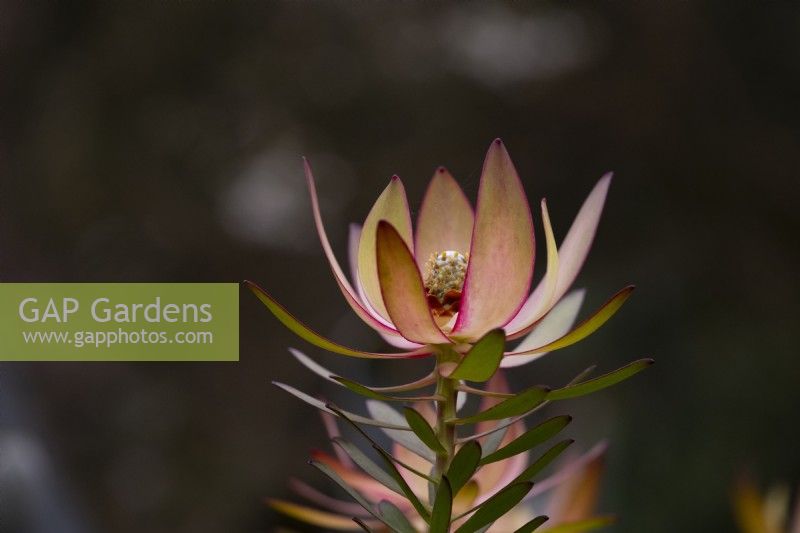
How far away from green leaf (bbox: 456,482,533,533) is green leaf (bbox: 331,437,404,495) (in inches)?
1.1

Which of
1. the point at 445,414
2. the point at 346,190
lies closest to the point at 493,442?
the point at 445,414

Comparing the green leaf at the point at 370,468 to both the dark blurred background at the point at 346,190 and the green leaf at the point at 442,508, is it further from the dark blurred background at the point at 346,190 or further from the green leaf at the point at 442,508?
the dark blurred background at the point at 346,190

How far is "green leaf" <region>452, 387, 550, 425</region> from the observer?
0.25 m

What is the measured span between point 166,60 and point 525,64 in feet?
2.00

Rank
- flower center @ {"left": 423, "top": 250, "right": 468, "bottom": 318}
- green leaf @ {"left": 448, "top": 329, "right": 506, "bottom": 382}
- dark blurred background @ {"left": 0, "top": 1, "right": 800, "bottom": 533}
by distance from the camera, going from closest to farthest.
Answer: green leaf @ {"left": 448, "top": 329, "right": 506, "bottom": 382}, flower center @ {"left": 423, "top": 250, "right": 468, "bottom": 318}, dark blurred background @ {"left": 0, "top": 1, "right": 800, "bottom": 533}

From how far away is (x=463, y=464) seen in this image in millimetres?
272

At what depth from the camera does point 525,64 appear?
1448 mm

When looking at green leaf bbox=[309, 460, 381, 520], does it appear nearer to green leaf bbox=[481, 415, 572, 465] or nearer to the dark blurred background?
green leaf bbox=[481, 415, 572, 465]

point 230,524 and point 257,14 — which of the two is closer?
point 257,14

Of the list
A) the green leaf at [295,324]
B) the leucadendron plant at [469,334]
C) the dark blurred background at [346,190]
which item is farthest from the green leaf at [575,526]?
the dark blurred background at [346,190]

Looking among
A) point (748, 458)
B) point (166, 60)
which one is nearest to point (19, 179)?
point (166, 60)

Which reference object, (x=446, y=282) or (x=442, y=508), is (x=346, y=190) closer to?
(x=446, y=282)

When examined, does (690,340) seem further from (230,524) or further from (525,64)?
(230,524)

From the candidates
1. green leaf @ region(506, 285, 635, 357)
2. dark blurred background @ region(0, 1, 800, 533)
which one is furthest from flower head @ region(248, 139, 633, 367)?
dark blurred background @ region(0, 1, 800, 533)
